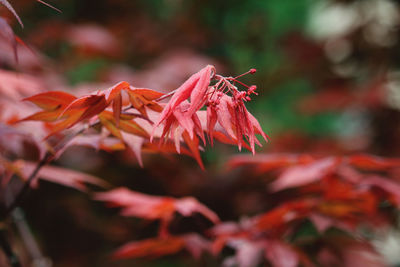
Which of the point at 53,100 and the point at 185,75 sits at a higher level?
the point at 53,100

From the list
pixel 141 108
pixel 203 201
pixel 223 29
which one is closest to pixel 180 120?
pixel 141 108

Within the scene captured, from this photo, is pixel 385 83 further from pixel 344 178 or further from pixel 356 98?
pixel 344 178

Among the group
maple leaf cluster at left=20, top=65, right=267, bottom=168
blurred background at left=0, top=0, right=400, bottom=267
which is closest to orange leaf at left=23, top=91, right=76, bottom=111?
maple leaf cluster at left=20, top=65, right=267, bottom=168

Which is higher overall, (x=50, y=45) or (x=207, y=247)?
(x=50, y=45)

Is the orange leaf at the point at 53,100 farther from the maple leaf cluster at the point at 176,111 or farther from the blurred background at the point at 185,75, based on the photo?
the blurred background at the point at 185,75

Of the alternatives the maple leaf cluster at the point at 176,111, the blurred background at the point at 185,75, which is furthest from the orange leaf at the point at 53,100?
the blurred background at the point at 185,75

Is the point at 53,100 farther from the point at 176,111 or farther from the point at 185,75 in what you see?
the point at 185,75

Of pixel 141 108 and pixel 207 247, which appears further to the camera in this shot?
pixel 207 247

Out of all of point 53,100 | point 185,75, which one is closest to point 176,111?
point 53,100
